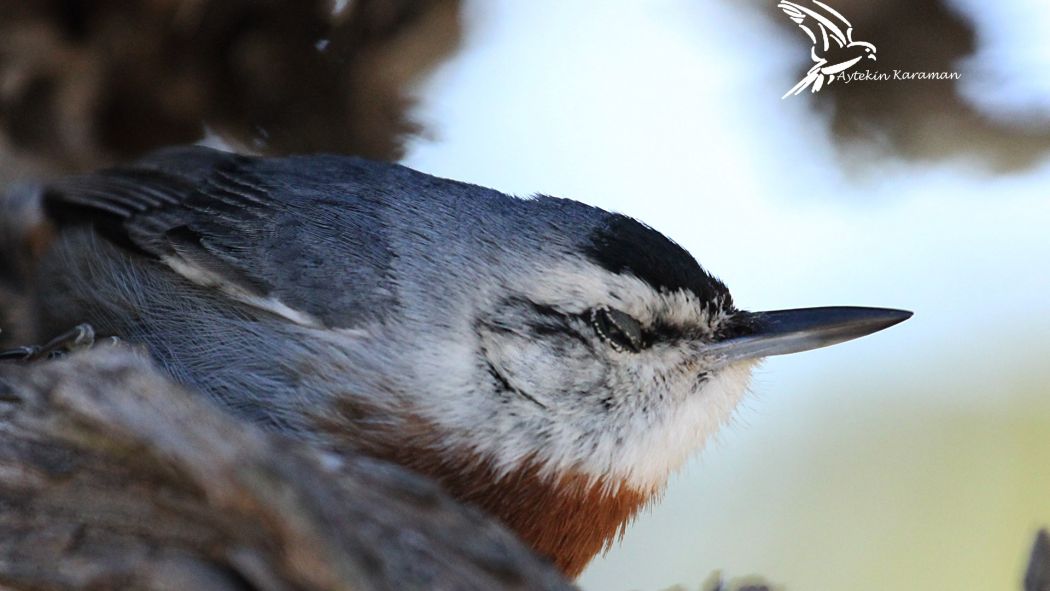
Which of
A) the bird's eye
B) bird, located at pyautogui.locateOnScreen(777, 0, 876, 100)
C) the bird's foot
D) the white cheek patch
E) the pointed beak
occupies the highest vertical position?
bird, located at pyautogui.locateOnScreen(777, 0, 876, 100)

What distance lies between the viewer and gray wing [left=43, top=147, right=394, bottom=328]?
132 centimetres

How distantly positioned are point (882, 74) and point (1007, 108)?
8.3 inches

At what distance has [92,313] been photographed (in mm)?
1455

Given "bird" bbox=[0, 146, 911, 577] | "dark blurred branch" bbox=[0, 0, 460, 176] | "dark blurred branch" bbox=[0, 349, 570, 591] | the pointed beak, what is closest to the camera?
"dark blurred branch" bbox=[0, 349, 570, 591]

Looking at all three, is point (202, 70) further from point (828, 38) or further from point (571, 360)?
point (828, 38)

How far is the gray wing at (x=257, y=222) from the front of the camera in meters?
1.32

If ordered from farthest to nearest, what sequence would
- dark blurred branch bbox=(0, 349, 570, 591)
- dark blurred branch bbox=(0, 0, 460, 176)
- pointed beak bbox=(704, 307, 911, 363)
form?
dark blurred branch bbox=(0, 0, 460, 176) < pointed beak bbox=(704, 307, 911, 363) < dark blurred branch bbox=(0, 349, 570, 591)

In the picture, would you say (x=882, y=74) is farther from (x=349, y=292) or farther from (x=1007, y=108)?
(x=349, y=292)

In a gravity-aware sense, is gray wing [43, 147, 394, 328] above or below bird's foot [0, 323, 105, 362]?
above

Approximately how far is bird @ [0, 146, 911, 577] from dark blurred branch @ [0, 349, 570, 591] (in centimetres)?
27

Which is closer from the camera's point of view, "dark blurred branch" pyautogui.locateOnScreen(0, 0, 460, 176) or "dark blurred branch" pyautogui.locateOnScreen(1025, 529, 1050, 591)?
"dark blurred branch" pyautogui.locateOnScreen(1025, 529, 1050, 591)

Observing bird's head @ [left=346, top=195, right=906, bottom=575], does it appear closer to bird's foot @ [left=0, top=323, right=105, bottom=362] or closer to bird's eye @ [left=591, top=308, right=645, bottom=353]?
bird's eye @ [left=591, top=308, right=645, bottom=353]

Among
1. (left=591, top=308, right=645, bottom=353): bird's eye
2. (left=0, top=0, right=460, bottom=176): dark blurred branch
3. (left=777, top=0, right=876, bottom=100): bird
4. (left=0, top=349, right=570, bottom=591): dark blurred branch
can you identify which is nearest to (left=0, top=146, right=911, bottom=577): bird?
(left=591, top=308, right=645, bottom=353): bird's eye

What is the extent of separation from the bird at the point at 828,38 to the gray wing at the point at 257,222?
65 cm
